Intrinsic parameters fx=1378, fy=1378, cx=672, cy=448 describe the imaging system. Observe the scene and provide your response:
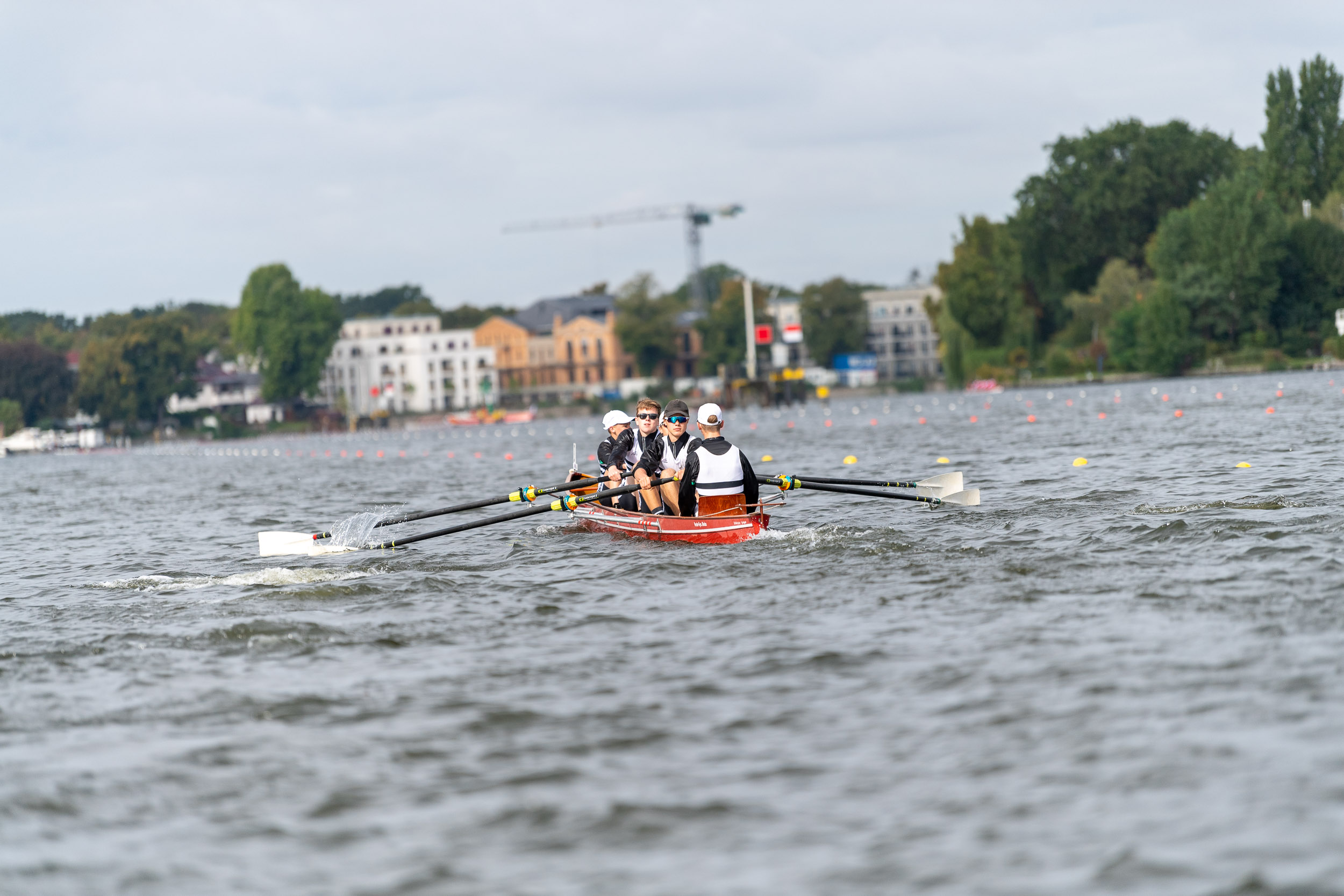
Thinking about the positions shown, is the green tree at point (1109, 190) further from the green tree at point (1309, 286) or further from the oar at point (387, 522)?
the oar at point (387, 522)

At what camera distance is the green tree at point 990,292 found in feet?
352

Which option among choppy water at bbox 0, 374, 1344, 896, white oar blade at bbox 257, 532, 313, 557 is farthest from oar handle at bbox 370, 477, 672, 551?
white oar blade at bbox 257, 532, 313, 557

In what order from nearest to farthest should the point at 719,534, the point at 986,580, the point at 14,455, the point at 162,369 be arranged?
the point at 986,580 < the point at 719,534 < the point at 14,455 < the point at 162,369

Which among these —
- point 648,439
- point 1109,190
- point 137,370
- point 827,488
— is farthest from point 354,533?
point 137,370

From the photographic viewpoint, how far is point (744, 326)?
521 feet

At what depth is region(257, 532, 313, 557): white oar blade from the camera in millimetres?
17969

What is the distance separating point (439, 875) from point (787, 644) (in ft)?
15.9

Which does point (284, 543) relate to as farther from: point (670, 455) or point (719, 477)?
point (719, 477)

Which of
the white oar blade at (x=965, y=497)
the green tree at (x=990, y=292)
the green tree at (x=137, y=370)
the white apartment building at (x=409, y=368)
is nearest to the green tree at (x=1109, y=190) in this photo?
the green tree at (x=990, y=292)

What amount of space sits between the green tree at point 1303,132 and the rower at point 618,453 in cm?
9148

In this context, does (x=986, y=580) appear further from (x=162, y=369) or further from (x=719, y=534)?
(x=162, y=369)

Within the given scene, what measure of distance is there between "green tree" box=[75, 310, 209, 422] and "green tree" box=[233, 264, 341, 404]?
258 inches

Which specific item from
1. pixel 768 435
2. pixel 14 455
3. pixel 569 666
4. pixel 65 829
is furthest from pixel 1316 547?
pixel 14 455

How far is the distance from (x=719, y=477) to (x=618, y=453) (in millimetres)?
2548
